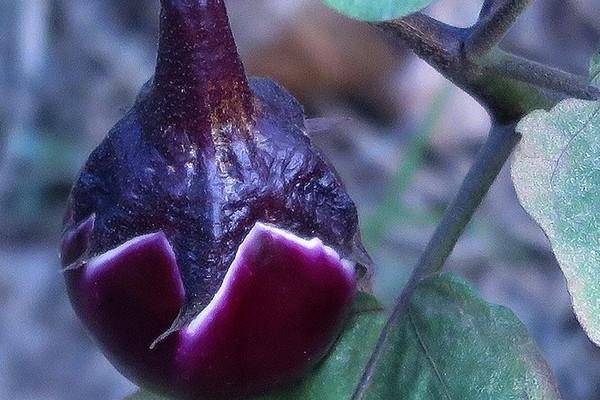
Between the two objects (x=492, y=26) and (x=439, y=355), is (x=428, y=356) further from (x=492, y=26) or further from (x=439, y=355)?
(x=492, y=26)

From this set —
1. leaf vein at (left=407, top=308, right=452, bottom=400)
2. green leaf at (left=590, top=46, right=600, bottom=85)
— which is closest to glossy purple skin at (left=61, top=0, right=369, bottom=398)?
leaf vein at (left=407, top=308, right=452, bottom=400)

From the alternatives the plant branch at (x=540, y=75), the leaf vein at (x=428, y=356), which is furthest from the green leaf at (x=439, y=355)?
the plant branch at (x=540, y=75)

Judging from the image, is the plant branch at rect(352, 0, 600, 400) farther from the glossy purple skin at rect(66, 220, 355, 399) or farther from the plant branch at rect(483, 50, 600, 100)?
the glossy purple skin at rect(66, 220, 355, 399)

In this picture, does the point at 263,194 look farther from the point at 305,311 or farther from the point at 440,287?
the point at 440,287

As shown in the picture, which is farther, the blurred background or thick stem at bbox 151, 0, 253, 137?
the blurred background

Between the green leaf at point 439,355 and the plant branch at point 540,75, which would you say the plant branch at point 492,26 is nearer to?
the plant branch at point 540,75

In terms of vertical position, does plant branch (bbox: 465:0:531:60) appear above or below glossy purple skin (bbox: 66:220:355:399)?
above
